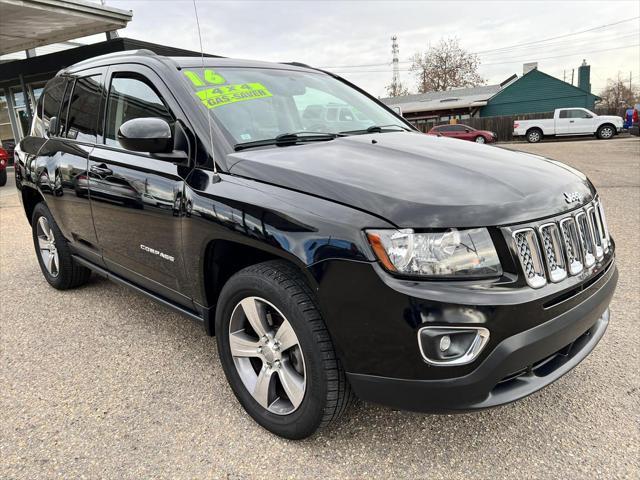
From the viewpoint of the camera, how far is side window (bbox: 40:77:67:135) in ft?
13.0

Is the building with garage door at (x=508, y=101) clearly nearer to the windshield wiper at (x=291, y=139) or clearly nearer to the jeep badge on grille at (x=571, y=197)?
the windshield wiper at (x=291, y=139)

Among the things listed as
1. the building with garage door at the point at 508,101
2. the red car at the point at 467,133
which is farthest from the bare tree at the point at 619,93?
the red car at the point at 467,133

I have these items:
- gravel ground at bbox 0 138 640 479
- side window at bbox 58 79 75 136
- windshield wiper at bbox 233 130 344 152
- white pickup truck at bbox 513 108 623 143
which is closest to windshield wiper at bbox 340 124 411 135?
windshield wiper at bbox 233 130 344 152

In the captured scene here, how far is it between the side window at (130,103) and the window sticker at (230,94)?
0.22 m

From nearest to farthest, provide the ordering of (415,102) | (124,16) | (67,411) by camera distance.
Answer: (67,411) → (124,16) → (415,102)

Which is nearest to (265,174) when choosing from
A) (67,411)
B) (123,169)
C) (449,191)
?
(449,191)

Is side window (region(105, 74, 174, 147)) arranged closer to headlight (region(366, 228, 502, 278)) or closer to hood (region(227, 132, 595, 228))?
hood (region(227, 132, 595, 228))

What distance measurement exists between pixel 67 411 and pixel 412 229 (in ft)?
6.75

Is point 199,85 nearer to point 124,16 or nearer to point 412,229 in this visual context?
point 412,229

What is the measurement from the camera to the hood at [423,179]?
182 centimetres

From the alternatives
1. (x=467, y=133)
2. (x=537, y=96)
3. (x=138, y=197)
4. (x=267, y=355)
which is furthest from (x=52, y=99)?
(x=537, y=96)

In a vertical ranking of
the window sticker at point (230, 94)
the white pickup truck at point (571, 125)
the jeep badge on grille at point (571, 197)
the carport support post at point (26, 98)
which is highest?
the carport support post at point (26, 98)

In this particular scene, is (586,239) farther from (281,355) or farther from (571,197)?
(281,355)

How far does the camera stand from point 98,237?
3.35 metres
